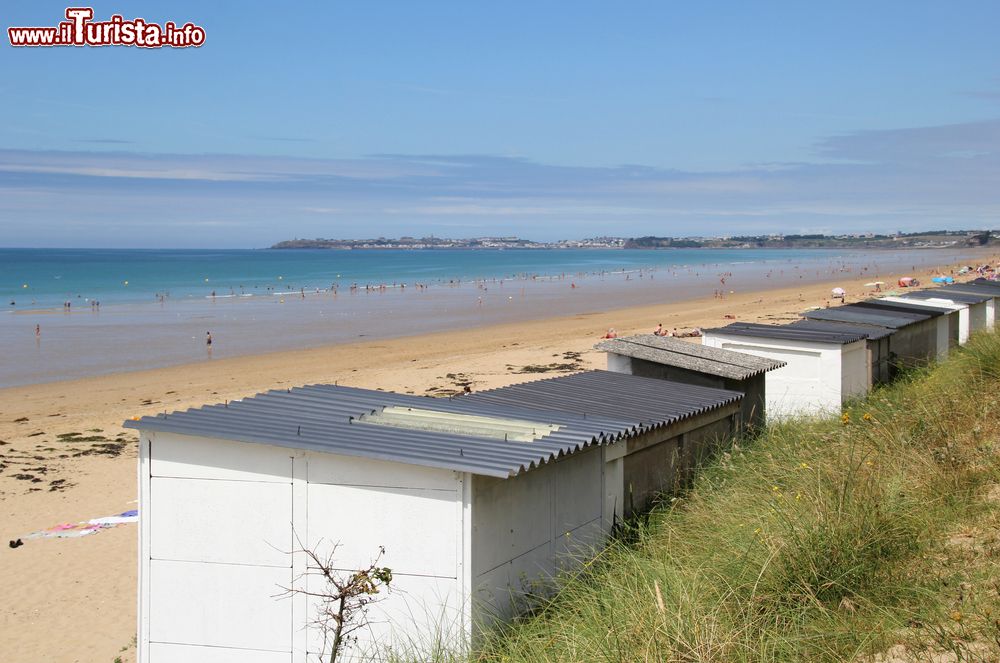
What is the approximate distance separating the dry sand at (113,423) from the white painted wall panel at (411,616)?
3.53 meters

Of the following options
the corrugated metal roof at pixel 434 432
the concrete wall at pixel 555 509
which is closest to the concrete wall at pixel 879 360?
the corrugated metal roof at pixel 434 432

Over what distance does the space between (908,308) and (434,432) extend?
14096mm

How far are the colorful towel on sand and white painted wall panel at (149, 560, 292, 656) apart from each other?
243 inches

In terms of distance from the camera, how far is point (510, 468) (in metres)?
6.37

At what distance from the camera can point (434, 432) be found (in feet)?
24.8

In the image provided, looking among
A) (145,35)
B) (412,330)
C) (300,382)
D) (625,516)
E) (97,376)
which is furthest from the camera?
(412,330)

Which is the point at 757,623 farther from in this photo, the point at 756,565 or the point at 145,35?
the point at 145,35

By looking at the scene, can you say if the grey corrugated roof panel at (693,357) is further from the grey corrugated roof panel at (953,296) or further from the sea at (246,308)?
the sea at (246,308)

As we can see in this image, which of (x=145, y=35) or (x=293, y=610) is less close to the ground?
A: (x=145, y=35)

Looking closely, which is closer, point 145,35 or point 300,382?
point 145,35

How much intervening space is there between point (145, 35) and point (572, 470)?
17.6m

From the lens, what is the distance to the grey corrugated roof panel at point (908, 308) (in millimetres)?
17902

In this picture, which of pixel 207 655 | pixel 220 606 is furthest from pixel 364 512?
pixel 207 655

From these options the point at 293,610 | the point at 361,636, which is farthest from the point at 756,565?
the point at 293,610
